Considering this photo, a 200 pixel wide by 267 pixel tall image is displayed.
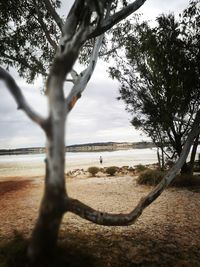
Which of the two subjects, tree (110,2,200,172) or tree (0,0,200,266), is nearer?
tree (0,0,200,266)

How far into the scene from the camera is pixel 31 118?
11.0 ft

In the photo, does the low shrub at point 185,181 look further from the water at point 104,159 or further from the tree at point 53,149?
the water at point 104,159

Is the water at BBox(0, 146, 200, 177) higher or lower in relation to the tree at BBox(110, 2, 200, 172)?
lower

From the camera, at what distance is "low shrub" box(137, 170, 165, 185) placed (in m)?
15.0

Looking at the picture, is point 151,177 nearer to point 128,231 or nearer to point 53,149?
point 128,231

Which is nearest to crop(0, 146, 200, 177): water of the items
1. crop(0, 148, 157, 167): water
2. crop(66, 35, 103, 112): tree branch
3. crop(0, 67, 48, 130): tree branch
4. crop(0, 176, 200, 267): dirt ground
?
crop(0, 148, 157, 167): water

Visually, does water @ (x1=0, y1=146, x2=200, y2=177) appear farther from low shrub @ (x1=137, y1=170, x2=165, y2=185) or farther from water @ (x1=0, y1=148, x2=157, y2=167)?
low shrub @ (x1=137, y1=170, x2=165, y2=185)

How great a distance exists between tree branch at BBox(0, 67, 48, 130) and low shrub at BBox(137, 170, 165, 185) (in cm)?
1237

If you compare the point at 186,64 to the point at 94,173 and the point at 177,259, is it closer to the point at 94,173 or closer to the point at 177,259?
the point at 177,259

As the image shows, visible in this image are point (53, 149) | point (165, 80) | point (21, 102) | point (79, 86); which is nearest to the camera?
point (53, 149)

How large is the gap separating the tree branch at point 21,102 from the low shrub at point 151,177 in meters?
12.4

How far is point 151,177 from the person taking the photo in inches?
598

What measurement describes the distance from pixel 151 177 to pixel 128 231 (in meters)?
7.78

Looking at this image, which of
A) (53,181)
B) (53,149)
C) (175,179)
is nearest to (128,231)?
(53,181)
